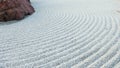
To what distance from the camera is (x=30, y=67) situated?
1.54m

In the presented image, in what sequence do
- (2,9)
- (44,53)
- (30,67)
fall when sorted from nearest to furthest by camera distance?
(30,67), (44,53), (2,9)

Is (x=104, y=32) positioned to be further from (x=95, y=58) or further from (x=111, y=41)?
(x=95, y=58)

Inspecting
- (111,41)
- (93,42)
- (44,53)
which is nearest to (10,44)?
(44,53)

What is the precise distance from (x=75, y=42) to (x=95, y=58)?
412 mm

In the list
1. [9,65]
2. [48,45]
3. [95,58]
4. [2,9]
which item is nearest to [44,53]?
[48,45]

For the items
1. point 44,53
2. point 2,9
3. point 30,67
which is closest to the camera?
point 30,67

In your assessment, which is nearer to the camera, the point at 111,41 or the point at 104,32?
the point at 111,41

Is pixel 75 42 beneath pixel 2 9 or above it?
above

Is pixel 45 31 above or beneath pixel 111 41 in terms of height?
beneath

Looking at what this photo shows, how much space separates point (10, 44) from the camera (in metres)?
2.02

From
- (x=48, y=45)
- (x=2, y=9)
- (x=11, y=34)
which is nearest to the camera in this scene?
(x=48, y=45)

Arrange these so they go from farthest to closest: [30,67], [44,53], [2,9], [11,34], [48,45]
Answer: [2,9] → [11,34] → [48,45] → [44,53] → [30,67]

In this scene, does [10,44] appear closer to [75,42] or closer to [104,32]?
[75,42]

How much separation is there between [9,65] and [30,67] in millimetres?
190
